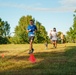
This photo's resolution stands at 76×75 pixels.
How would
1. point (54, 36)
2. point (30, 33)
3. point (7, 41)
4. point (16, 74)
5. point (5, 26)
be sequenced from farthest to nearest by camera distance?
point (5, 26), point (7, 41), point (54, 36), point (30, 33), point (16, 74)

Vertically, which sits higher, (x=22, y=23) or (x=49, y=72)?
(x=22, y=23)

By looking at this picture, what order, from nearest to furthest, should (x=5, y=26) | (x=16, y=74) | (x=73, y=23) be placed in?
(x=16, y=74), (x=73, y=23), (x=5, y=26)

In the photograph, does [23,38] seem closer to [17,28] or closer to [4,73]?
[17,28]

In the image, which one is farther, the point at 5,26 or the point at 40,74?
the point at 5,26

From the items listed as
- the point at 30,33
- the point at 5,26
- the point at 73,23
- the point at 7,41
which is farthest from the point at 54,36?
the point at 5,26

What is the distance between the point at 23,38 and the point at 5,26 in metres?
28.7

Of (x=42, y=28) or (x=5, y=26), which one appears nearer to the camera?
(x=42, y=28)

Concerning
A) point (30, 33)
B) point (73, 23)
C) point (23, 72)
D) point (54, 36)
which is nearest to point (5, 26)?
point (73, 23)

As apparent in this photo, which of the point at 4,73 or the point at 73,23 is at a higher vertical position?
the point at 73,23

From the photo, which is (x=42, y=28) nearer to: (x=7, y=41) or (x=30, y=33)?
(x=7, y=41)

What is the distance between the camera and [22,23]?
4493 inches

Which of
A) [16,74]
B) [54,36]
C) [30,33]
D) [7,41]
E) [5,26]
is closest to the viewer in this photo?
[16,74]

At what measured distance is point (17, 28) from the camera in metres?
115

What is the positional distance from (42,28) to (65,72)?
10491 cm
